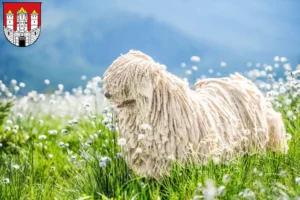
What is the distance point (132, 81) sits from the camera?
5102 millimetres

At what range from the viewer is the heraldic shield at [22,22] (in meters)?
7.52

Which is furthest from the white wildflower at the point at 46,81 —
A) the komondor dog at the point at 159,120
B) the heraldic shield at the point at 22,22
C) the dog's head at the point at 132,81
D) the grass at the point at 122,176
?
the dog's head at the point at 132,81

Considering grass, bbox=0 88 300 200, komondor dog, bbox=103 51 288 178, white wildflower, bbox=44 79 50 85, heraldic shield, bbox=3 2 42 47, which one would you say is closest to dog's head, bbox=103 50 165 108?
komondor dog, bbox=103 51 288 178

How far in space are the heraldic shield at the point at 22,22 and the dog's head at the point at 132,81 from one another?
2.70 m

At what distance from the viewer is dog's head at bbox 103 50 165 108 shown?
5.10 m

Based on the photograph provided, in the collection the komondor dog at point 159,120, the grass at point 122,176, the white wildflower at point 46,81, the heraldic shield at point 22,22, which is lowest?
the grass at point 122,176

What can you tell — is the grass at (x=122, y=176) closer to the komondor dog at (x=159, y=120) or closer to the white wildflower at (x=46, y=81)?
the komondor dog at (x=159, y=120)

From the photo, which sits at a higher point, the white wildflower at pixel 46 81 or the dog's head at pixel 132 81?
the white wildflower at pixel 46 81

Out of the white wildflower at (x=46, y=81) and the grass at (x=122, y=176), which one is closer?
the grass at (x=122, y=176)

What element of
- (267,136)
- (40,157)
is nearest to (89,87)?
(40,157)

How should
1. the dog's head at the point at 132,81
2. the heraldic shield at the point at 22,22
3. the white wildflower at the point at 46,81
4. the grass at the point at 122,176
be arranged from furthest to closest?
the white wildflower at the point at 46,81 → the heraldic shield at the point at 22,22 → the dog's head at the point at 132,81 → the grass at the point at 122,176

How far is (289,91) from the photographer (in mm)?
7980

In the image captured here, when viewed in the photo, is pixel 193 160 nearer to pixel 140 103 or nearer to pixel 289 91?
pixel 140 103

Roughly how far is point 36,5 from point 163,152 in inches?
127
